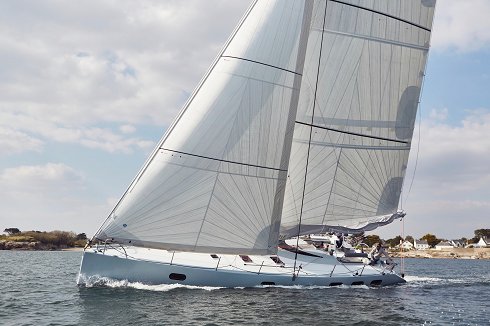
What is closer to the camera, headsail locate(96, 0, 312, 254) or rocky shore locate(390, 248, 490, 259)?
headsail locate(96, 0, 312, 254)

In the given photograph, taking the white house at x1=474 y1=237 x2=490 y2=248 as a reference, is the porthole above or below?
below

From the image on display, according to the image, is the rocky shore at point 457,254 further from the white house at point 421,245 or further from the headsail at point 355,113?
the headsail at point 355,113

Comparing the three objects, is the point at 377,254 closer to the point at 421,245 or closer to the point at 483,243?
the point at 421,245

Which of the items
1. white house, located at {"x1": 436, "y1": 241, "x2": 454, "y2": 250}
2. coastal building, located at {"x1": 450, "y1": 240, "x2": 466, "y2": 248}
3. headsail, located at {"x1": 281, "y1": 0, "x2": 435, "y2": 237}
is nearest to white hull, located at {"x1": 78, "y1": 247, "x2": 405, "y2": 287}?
headsail, located at {"x1": 281, "y1": 0, "x2": 435, "y2": 237}

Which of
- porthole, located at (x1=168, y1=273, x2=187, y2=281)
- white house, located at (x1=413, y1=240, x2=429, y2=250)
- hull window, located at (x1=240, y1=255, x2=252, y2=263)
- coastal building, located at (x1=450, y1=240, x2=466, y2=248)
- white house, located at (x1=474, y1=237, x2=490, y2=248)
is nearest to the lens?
porthole, located at (x1=168, y1=273, x2=187, y2=281)

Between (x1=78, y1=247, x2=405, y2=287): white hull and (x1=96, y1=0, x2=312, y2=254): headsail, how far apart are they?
35.4 inches

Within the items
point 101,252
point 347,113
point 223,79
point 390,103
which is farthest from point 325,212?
point 101,252

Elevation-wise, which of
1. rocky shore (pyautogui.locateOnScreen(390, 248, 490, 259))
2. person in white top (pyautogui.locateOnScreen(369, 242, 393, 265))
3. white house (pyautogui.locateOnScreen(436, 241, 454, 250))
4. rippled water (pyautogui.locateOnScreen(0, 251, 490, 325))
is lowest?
rippled water (pyautogui.locateOnScreen(0, 251, 490, 325))

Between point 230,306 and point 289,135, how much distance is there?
887cm

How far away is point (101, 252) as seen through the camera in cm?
2148

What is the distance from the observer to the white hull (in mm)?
21203

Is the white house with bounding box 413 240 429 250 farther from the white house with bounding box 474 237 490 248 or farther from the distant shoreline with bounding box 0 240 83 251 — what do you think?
the distant shoreline with bounding box 0 240 83 251

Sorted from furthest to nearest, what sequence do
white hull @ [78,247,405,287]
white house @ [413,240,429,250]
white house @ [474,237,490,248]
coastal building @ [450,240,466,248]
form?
white house @ [413,240,429,250] → coastal building @ [450,240,466,248] → white house @ [474,237,490,248] → white hull @ [78,247,405,287]

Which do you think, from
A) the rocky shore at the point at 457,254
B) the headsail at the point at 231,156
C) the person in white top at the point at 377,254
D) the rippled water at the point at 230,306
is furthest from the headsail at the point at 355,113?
the rocky shore at the point at 457,254
